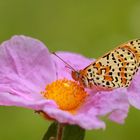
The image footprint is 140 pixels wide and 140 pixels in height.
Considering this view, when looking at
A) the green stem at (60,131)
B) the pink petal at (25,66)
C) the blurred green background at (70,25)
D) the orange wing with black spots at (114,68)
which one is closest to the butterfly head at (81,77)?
the orange wing with black spots at (114,68)

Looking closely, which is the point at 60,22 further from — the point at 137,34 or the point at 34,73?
the point at 34,73

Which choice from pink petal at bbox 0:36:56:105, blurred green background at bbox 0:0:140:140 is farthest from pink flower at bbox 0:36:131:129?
blurred green background at bbox 0:0:140:140

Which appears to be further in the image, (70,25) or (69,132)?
(70,25)

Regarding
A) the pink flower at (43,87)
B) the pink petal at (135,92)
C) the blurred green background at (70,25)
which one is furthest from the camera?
the blurred green background at (70,25)

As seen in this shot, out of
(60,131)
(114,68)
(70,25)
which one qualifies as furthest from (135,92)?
(70,25)

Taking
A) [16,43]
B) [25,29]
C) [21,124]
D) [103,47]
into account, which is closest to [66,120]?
[16,43]

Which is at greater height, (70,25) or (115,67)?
(115,67)

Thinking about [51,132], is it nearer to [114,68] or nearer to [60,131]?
[60,131]

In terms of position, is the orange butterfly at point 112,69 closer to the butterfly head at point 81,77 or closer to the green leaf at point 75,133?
the butterfly head at point 81,77
